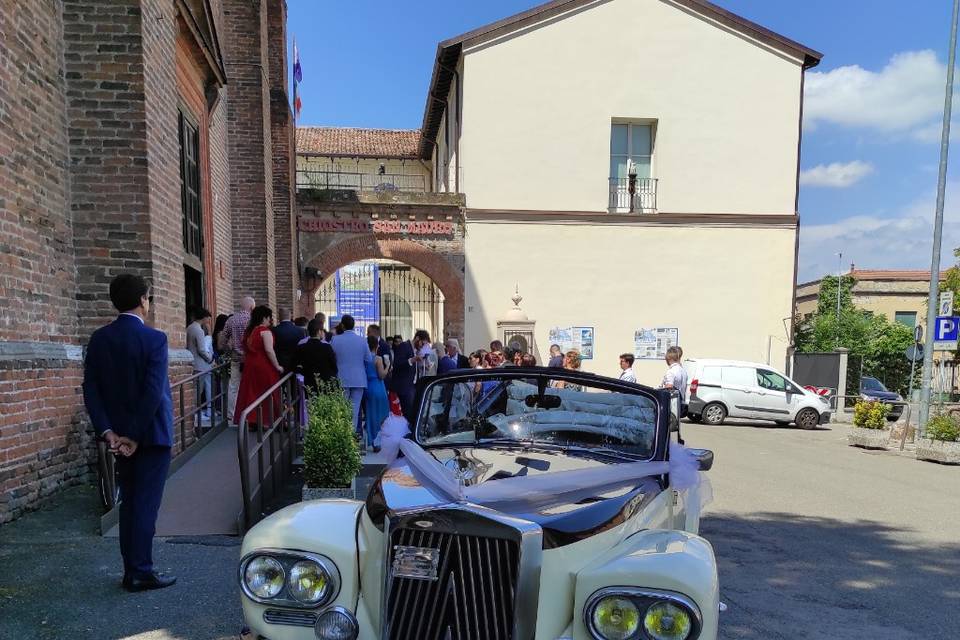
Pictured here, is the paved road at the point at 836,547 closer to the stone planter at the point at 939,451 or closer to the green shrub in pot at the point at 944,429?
the stone planter at the point at 939,451

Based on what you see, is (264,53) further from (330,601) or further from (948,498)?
(948,498)

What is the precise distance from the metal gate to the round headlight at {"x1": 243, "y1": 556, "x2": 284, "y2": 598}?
71.6ft

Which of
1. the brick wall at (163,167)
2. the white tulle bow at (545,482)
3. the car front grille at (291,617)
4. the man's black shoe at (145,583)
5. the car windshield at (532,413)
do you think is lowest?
the man's black shoe at (145,583)

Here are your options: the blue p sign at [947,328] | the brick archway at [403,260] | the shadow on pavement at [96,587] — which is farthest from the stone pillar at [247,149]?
the blue p sign at [947,328]

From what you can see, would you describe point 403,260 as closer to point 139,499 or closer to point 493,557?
point 139,499

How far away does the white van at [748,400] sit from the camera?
50.9ft

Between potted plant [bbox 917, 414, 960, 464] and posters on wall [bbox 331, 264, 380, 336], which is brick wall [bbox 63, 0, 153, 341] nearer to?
potted plant [bbox 917, 414, 960, 464]

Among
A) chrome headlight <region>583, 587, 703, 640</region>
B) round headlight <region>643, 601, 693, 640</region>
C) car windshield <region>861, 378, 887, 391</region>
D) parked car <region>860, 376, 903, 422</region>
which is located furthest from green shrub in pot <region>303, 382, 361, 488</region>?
car windshield <region>861, 378, 887, 391</region>

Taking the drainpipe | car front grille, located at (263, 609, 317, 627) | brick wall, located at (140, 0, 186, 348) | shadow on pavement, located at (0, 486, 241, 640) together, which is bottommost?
shadow on pavement, located at (0, 486, 241, 640)

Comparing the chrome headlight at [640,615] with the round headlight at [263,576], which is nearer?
the chrome headlight at [640,615]

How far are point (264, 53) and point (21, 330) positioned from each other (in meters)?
10.2

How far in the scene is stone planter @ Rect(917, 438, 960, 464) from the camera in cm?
1020

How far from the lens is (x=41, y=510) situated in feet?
16.8

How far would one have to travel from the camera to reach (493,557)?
2213 mm
